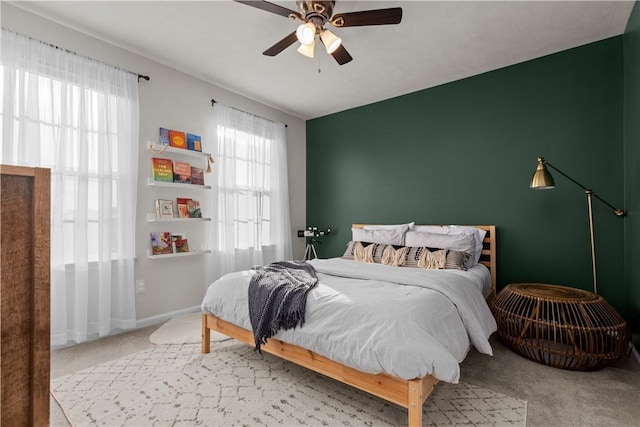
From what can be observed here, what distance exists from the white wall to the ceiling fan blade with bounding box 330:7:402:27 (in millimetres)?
2131

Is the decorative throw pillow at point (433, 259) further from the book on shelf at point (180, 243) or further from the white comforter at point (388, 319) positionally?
the book on shelf at point (180, 243)

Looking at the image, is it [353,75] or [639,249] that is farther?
[353,75]

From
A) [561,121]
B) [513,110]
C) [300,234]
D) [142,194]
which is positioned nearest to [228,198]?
[142,194]

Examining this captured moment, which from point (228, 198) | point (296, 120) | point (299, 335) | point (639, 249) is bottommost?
point (299, 335)

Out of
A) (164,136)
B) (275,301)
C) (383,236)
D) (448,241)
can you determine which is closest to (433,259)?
(448,241)

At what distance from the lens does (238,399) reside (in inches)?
78.6

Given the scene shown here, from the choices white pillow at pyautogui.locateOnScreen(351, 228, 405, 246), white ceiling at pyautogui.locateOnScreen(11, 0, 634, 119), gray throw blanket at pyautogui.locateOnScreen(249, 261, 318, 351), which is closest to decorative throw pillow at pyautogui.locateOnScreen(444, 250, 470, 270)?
white pillow at pyautogui.locateOnScreen(351, 228, 405, 246)

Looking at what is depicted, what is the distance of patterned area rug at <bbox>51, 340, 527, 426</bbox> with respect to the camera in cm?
180

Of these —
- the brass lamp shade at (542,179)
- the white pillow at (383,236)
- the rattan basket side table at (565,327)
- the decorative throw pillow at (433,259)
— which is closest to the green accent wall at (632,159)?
the rattan basket side table at (565,327)

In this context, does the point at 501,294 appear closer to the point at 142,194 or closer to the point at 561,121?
the point at 561,121

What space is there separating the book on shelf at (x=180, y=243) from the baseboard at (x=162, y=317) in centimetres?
69

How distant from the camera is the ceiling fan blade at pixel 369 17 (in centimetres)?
214

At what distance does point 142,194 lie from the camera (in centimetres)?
331

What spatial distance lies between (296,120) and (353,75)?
1.72 meters
